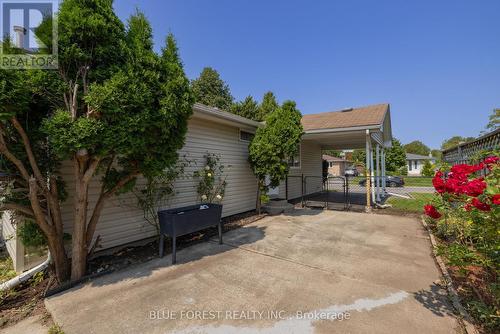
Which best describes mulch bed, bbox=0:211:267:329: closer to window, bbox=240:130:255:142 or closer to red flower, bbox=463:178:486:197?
window, bbox=240:130:255:142

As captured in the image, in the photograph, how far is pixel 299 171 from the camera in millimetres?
10727

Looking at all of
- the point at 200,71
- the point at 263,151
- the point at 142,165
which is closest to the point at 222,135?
the point at 263,151

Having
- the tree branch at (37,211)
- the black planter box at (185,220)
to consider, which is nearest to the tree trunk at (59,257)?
the tree branch at (37,211)

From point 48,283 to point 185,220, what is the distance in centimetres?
203

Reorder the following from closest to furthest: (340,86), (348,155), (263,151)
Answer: (263,151), (340,86), (348,155)

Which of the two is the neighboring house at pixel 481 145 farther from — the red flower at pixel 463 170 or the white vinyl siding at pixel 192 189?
the white vinyl siding at pixel 192 189

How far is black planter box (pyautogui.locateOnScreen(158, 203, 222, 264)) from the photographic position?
363 cm

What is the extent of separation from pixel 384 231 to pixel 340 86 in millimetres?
9925

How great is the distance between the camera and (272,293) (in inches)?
105

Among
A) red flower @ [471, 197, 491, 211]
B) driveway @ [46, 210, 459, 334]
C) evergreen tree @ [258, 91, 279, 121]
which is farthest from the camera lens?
evergreen tree @ [258, 91, 279, 121]

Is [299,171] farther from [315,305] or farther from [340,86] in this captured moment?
[315,305]
